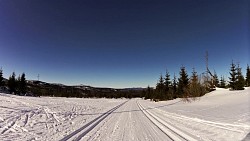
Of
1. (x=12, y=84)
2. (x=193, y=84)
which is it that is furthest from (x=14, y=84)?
(x=193, y=84)

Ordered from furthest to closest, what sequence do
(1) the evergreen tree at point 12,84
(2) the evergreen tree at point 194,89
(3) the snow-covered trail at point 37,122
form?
(1) the evergreen tree at point 12,84, (2) the evergreen tree at point 194,89, (3) the snow-covered trail at point 37,122

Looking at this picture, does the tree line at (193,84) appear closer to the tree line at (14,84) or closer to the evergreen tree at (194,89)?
the evergreen tree at (194,89)

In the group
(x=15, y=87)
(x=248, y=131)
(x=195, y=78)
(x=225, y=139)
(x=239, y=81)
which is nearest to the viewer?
(x=225, y=139)

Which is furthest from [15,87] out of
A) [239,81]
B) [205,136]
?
[205,136]

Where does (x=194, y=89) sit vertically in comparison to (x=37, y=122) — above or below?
above

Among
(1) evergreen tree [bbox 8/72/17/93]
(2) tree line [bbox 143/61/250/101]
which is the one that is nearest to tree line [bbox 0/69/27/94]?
(1) evergreen tree [bbox 8/72/17/93]

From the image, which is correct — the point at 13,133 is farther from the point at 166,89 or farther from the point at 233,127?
the point at 166,89

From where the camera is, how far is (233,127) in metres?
7.85

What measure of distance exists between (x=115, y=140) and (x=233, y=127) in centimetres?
495

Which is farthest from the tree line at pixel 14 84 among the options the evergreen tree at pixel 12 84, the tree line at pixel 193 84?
the tree line at pixel 193 84

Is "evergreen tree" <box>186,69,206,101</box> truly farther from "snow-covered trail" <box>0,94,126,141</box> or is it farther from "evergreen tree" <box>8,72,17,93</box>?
"evergreen tree" <box>8,72,17,93</box>

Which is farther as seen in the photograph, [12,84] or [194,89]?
[12,84]

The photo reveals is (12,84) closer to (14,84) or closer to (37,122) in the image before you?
(14,84)

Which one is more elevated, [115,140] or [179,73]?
[179,73]
